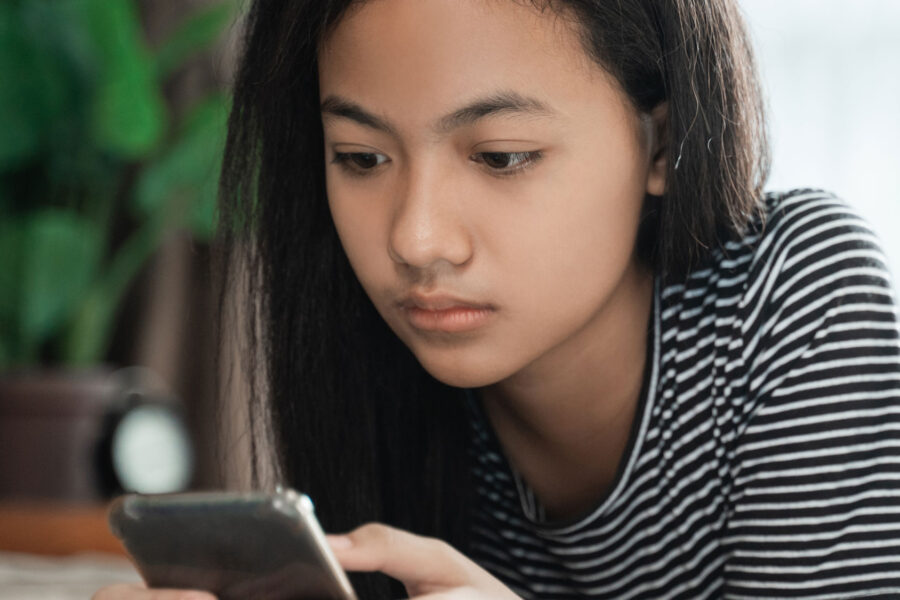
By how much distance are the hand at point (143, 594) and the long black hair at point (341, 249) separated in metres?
0.28

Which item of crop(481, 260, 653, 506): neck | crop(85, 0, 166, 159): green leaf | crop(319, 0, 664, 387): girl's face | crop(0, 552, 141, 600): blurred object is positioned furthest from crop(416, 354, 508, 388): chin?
crop(85, 0, 166, 159): green leaf

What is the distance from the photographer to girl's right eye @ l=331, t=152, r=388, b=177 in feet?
2.84

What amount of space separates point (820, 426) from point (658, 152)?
0.89 ft

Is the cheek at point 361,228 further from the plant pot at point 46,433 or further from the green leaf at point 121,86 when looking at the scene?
the plant pot at point 46,433

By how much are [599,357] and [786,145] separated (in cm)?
136

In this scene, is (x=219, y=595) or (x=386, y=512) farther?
(x=386, y=512)

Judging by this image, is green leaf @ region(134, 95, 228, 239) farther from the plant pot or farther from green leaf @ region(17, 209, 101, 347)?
the plant pot

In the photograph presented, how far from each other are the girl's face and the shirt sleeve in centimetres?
16

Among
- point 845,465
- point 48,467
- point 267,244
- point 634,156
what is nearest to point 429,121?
point 634,156

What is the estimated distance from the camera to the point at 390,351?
1.10 metres

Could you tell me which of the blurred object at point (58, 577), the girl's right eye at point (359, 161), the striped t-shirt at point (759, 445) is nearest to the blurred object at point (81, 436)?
the blurred object at point (58, 577)

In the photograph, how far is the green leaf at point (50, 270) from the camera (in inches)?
80.0

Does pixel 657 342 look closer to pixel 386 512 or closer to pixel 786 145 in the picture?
pixel 386 512

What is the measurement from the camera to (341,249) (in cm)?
105
